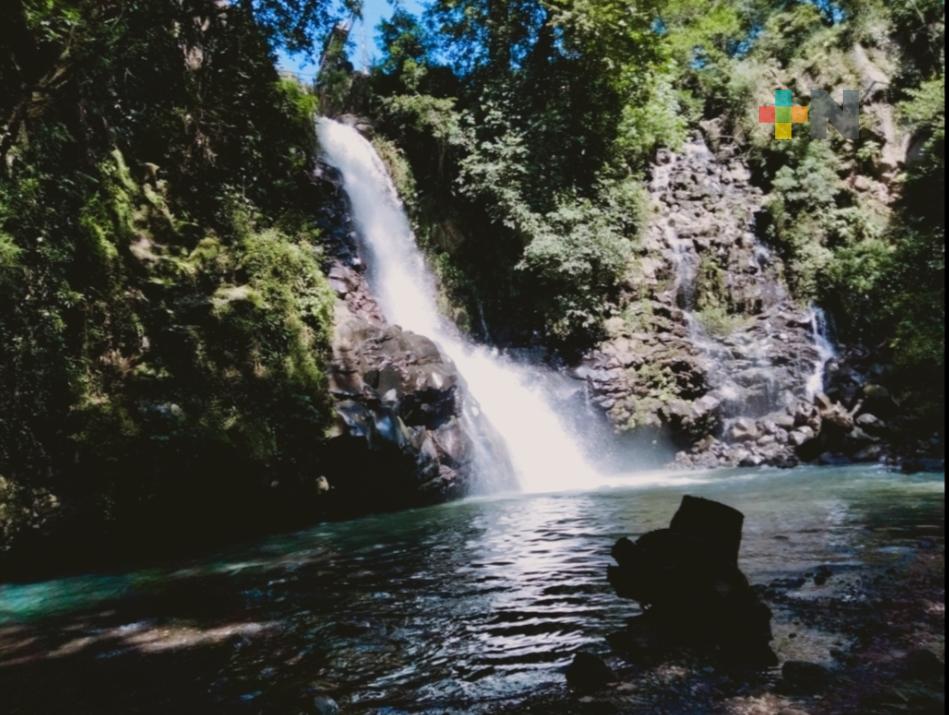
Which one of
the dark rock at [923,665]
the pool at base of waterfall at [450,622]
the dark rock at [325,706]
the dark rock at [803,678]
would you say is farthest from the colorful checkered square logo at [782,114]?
the dark rock at [325,706]

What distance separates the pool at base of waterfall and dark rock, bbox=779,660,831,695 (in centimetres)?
5

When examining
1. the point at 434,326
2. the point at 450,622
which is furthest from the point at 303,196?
the point at 450,622

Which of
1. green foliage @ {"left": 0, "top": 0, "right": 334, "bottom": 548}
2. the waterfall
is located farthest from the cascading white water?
the waterfall

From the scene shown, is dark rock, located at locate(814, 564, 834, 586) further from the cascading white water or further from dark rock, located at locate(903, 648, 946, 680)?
the cascading white water

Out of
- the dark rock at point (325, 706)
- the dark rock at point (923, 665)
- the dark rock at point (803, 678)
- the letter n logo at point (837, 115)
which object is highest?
the letter n logo at point (837, 115)

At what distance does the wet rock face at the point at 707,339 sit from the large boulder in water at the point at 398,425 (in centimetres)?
516

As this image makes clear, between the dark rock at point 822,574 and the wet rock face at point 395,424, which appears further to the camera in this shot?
the wet rock face at point 395,424

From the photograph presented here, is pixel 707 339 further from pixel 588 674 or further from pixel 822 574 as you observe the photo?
pixel 588 674

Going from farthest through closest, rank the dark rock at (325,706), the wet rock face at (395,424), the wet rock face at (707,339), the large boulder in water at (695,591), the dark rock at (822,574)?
the wet rock face at (707,339)
the wet rock face at (395,424)
the dark rock at (822,574)
the large boulder in water at (695,591)
the dark rock at (325,706)

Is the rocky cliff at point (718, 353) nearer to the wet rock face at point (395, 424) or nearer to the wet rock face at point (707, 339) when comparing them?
the wet rock face at point (707, 339)

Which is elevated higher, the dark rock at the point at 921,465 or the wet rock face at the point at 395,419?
the wet rock face at the point at 395,419

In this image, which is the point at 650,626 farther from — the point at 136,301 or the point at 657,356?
the point at 657,356

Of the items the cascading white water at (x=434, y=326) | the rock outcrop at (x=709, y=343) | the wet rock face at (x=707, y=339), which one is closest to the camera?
the cascading white water at (x=434, y=326)

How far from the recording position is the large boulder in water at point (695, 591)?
147 inches
